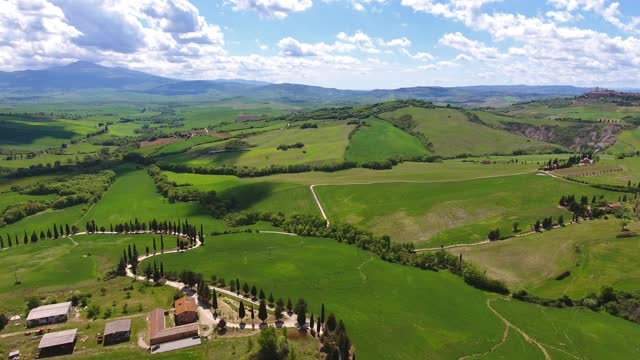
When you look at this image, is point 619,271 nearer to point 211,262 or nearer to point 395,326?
point 395,326

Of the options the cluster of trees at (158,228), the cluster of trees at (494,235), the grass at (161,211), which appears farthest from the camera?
the grass at (161,211)

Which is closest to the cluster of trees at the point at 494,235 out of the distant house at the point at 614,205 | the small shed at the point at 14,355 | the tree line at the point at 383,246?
the tree line at the point at 383,246

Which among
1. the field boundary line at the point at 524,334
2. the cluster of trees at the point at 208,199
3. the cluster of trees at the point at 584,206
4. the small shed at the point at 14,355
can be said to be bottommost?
the field boundary line at the point at 524,334

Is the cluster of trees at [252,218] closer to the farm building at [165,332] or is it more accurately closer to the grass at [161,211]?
the grass at [161,211]

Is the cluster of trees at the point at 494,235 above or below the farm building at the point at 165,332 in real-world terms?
above

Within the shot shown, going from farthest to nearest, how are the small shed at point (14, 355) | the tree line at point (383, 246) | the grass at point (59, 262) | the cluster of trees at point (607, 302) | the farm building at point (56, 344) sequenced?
1. the tree line at point (383, 246)
2. the grass at point (59, 262)
3. the cluster of trees at point (607, 302)
4. the farm building at point (56, 344)
5. the small shed at point (14, 355)

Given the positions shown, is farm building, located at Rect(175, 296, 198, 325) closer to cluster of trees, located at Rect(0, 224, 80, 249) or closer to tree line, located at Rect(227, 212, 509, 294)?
tree line, located at Rect(227, 212, 509, 294)
